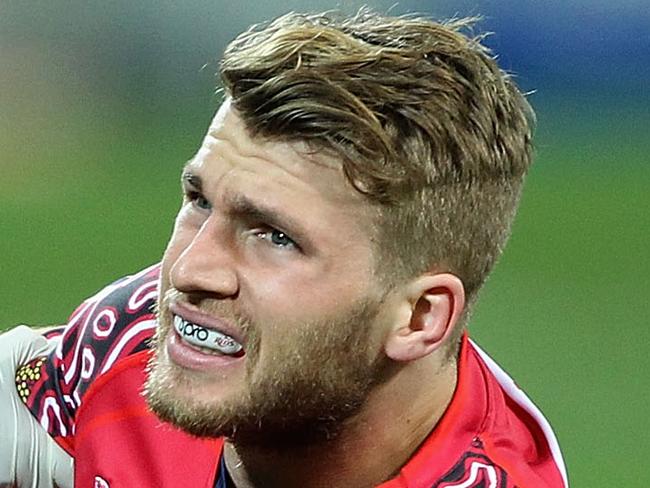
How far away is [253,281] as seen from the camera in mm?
1195

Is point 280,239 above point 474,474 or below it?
above

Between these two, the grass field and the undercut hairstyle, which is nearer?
the undercut hairstyle

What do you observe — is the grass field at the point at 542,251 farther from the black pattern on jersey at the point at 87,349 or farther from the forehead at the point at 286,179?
the forehead at the point at 286,179

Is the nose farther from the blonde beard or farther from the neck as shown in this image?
the neck

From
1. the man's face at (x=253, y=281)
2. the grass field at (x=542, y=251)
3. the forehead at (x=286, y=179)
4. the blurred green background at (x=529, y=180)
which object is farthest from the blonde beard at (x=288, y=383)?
the blurred green background at (x=529, y=180)

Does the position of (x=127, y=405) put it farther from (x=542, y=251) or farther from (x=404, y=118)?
(x=542, y=251)

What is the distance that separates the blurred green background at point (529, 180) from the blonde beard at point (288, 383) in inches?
46.7

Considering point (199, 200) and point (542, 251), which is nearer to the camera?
point (199, 200)

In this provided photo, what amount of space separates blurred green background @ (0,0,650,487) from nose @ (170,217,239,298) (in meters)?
1.32

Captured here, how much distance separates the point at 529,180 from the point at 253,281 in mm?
2234

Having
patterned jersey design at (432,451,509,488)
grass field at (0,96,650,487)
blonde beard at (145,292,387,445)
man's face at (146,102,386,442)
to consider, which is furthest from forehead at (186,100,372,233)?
grass field at (0,96,650,487)

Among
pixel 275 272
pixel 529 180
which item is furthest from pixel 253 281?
pixel 529 180

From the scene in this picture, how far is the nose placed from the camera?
46.1 inches

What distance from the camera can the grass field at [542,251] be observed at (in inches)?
97.5
